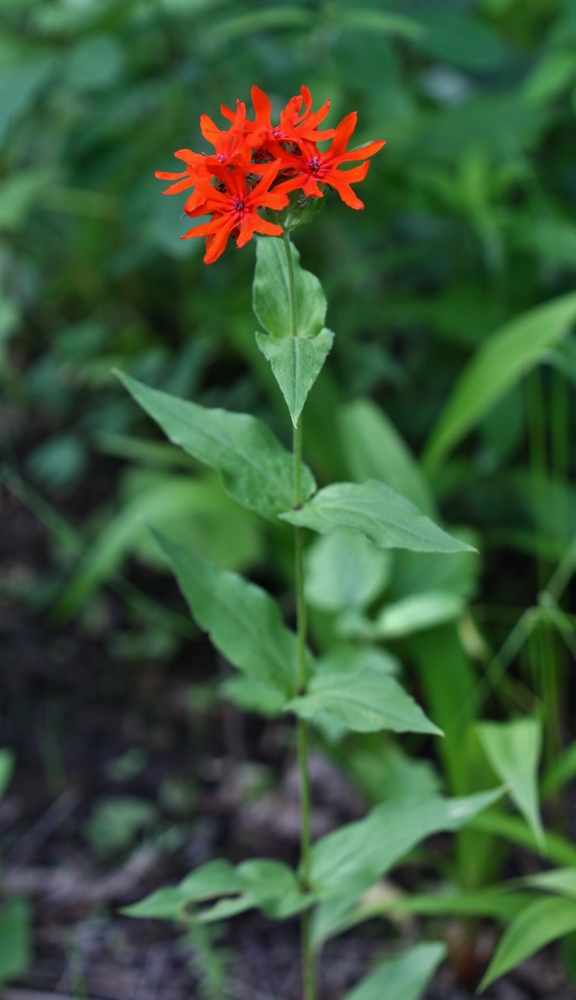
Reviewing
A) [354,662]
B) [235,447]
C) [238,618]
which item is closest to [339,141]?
[235,447]

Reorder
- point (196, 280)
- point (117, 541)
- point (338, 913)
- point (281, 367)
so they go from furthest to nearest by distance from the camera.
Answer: point (196, 280)
point (117, 541)
point (338, 913)
point (281, 367)

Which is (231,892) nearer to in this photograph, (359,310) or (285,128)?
(285,128)

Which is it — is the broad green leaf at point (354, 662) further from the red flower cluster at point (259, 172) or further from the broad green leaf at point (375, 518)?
the red flower cluster at point (259, 172)

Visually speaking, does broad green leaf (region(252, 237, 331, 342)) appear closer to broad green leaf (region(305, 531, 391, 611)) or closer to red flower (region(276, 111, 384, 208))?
red flower (region(276, 111, 384, 208))

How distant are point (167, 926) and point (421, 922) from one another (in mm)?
400

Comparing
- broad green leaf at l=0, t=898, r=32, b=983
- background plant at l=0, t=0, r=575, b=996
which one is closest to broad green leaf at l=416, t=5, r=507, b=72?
background plant at l=0, t=0, r=575, b=996

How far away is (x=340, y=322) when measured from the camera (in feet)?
6.68

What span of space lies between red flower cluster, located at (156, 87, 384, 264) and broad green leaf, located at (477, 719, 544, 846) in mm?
710

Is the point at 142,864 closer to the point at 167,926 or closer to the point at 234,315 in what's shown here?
the point at 167,926

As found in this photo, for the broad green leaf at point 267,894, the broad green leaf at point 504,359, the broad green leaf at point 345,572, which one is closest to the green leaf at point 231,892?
the broad green leaf at point 267,894

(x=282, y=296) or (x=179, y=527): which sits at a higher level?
(x=282, y=296)

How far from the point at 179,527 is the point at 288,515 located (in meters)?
0.99

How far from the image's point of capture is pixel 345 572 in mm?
1481

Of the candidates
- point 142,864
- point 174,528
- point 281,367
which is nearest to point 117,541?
point 174,528
